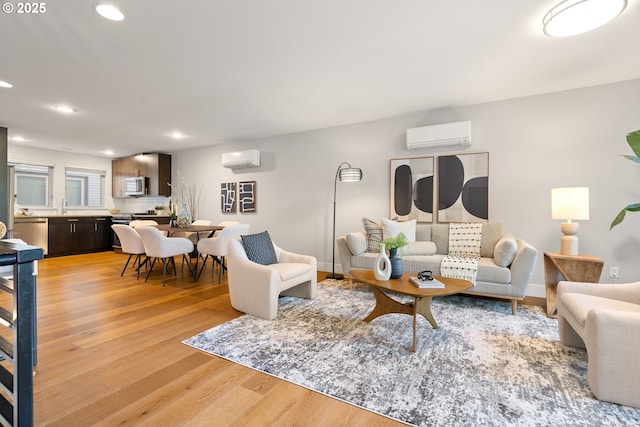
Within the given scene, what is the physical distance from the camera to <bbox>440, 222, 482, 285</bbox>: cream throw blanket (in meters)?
3.17

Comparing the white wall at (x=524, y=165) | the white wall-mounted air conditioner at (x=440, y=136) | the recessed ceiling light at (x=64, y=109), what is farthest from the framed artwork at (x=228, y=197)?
the white wall-mounted air conditioner at (x=440, y=136)

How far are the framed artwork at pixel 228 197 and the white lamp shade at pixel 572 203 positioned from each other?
521 cm

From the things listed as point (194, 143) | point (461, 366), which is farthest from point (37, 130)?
point (461, 366)

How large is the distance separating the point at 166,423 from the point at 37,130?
19.7 feet

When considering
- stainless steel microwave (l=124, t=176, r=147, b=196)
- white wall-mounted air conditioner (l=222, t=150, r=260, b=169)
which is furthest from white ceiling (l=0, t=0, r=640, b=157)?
stainless steel microwave (l=124, t=176, r=147, b=196)

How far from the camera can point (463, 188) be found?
401cm

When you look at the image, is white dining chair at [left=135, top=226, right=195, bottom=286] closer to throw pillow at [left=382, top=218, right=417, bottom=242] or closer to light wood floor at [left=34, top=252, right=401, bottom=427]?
light wood floor at [left=34, top=252, right=401, bottom=427]

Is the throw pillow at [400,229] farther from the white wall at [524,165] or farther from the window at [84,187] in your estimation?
the window at [84,187]

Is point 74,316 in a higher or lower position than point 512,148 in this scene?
lower

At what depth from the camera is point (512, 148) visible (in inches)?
147

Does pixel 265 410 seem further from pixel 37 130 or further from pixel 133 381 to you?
pixel 37 130

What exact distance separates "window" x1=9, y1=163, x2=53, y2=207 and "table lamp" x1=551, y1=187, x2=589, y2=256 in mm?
9336

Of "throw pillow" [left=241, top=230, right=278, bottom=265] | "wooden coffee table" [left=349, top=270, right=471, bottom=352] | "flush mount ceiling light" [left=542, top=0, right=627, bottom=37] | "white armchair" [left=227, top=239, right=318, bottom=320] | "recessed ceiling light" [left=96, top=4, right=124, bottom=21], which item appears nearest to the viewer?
"flush mount ceiling light" [left=542, top=0, right=627, bottom=37]

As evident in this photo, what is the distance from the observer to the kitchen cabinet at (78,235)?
20.4ft
